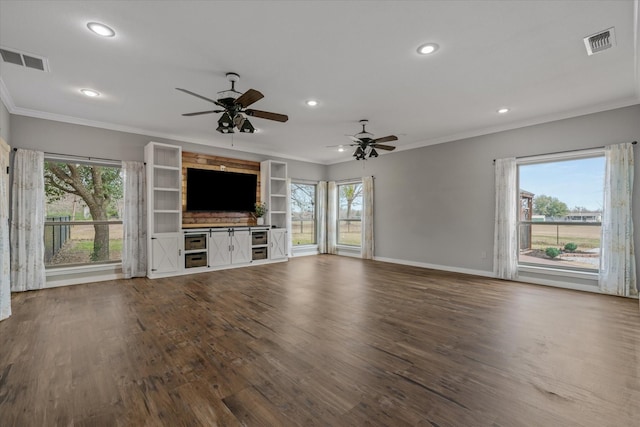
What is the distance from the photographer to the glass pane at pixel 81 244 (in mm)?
5125

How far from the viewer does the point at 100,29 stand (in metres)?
2.63

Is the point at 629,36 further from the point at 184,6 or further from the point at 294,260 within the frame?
the point at 294,260

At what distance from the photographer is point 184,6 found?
2338 millimetres

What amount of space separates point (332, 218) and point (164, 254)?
499 centimetres

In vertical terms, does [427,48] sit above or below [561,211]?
above

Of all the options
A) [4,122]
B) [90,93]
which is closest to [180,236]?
[90,93]

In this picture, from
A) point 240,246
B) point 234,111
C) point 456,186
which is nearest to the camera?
point 234,111

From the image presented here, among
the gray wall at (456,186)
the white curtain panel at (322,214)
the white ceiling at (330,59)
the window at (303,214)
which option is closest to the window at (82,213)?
the white ceiling at (330,59)

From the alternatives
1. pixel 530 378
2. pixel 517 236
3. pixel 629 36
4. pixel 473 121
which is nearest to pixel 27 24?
pixel 530 378

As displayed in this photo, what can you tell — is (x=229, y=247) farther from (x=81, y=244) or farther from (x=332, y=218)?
(x=332, y=218)

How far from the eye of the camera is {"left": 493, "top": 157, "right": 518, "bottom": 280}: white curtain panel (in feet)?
17.8

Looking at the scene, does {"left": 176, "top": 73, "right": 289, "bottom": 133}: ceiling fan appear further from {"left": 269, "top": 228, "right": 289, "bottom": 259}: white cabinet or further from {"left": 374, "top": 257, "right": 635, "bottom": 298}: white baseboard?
{"left": 374, "top": 257, "right": 635, "bottom": 298}: white baseboard

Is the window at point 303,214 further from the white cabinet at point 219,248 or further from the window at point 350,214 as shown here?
the white cabinet at point 219,248

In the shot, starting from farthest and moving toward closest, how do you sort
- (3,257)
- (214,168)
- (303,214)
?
(303,214) → (214,168) → (3,257)
